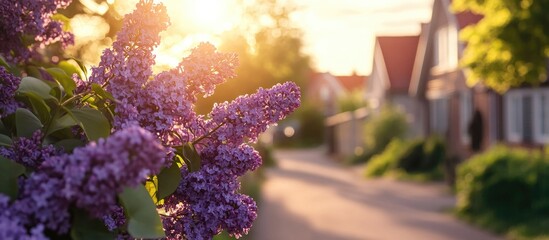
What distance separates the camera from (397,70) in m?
45.2

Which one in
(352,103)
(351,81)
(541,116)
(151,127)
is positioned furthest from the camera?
(351,81)

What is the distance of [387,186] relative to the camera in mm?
28094

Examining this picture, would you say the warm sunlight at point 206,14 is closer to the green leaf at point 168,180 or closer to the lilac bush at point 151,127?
the lilac bush at point 151,127

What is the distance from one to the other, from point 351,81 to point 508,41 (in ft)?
249

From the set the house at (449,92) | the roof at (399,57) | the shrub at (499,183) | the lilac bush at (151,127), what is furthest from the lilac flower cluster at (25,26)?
the roof at (399,57)

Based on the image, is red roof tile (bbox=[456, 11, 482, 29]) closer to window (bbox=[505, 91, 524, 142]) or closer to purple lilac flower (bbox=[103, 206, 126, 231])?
window (bbox=[505, 91, 524, 142])

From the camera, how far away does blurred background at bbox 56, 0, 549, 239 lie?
8.99 meters

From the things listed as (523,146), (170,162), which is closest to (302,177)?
(523,146)

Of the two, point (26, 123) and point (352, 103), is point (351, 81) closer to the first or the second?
point (352, 103)

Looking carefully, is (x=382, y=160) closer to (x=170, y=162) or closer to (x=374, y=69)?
(x=374, y=69)

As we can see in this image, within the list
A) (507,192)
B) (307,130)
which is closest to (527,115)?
(507,192)

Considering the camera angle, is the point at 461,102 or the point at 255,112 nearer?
the point at 255,112

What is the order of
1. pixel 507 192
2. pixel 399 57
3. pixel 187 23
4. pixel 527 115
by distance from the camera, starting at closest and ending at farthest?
pixel 187 23, pixel 507 192, pixel 527 115, pixel 399 57

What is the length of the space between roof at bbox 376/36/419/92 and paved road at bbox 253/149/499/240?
12.7m
